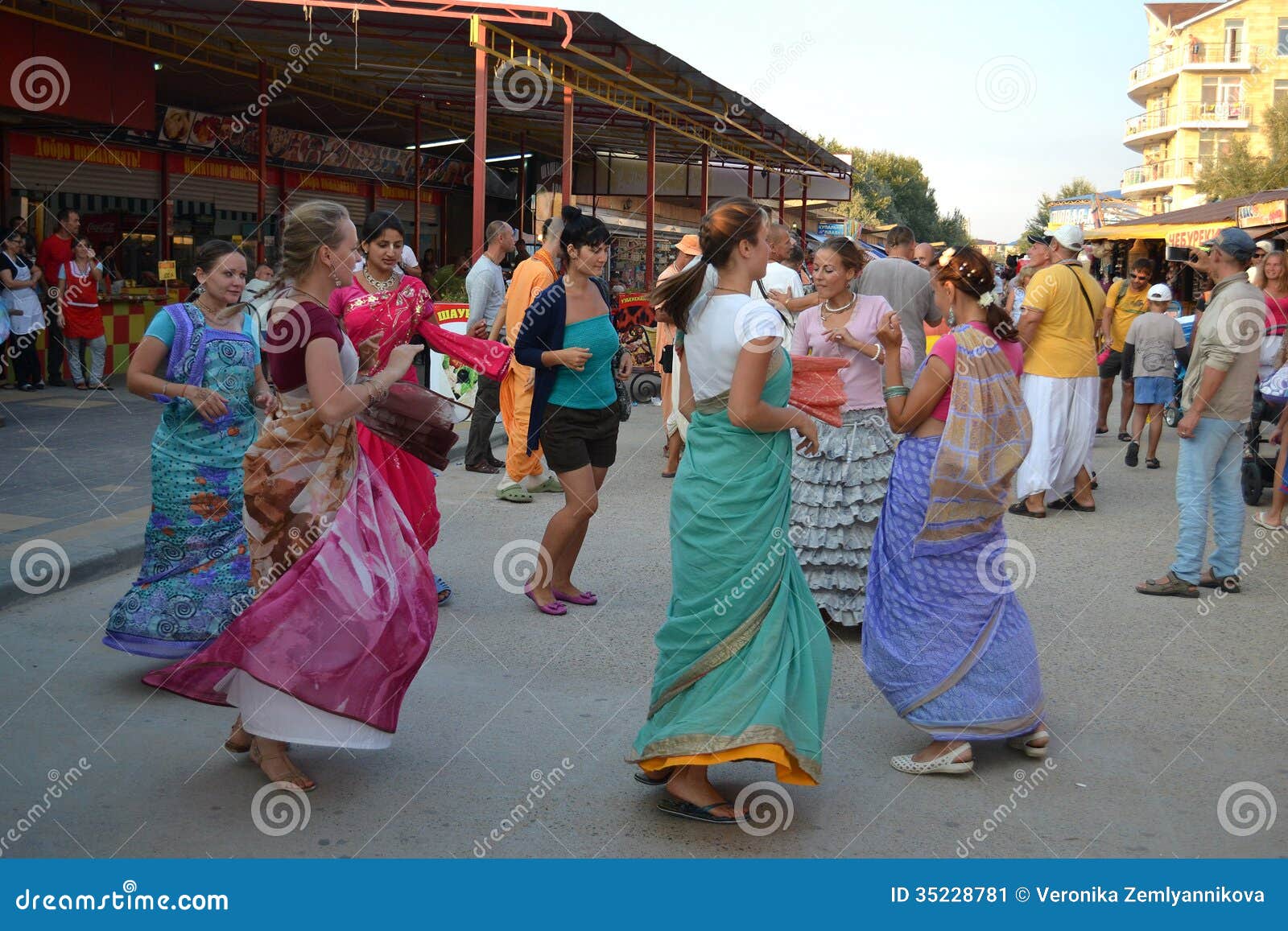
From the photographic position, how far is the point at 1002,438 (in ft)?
14.1

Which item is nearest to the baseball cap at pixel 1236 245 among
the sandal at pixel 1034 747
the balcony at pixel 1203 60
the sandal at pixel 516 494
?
the sandal at pixel 1034 747

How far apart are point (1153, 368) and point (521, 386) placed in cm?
576

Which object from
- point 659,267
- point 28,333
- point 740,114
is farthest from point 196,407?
point 659,267

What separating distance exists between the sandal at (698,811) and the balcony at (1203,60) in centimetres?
8009

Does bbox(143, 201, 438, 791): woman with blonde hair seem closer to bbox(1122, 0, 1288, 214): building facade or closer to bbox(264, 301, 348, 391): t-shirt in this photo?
bbox(264, 301, 348, 391): t-shirt

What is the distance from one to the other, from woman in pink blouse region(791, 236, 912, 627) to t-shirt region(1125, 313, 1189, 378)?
19.6ft

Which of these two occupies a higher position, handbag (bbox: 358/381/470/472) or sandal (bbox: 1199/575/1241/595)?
handbag (bbox: 358/381/470/472)

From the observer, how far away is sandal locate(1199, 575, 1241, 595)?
6.89 meters

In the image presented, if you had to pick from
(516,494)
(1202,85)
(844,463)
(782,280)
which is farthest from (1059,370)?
(1202,85)

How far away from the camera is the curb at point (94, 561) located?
19.4 ft

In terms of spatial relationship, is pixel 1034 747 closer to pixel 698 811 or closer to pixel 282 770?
pixel 698 811

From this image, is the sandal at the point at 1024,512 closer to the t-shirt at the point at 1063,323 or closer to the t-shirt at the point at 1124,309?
the t-shirt at the point at 1063,323

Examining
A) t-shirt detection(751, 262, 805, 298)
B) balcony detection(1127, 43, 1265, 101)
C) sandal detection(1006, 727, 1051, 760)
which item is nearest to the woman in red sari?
sandal detection(1006, 727, 1051, 760)

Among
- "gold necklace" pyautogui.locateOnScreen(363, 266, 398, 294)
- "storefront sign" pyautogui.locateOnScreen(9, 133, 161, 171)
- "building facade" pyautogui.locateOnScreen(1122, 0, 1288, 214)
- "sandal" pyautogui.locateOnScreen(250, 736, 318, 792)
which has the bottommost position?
"sandal" pyautogui.locateOnScreen(250, 736, 318, 792)
